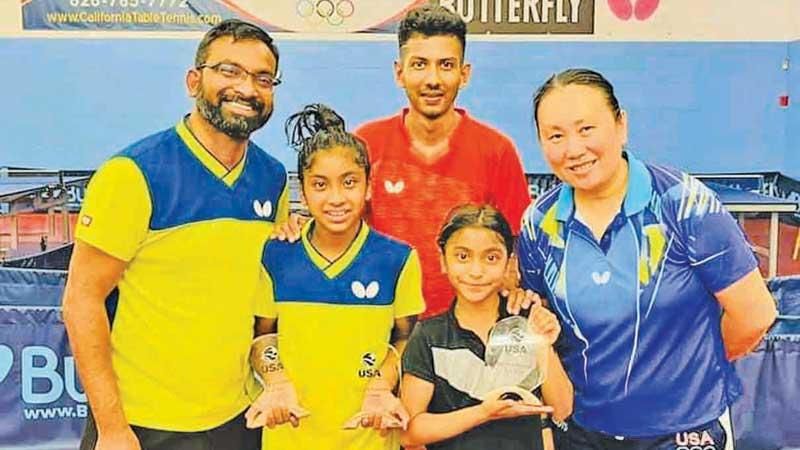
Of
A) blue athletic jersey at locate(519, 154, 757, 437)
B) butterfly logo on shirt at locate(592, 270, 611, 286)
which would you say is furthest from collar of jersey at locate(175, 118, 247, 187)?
butterfly logo on shirt at locate(592, 270, 611, 286)

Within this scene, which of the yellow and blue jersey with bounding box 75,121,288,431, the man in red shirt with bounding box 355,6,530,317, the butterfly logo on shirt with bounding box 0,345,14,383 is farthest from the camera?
the butterfly logo on shirt with bounding box 0,345,14,383

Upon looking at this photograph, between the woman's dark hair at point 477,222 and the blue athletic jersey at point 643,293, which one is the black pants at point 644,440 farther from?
the woman's dark hair at point 477,222

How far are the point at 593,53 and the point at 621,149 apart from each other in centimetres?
25

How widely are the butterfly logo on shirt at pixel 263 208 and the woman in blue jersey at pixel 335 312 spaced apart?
7 centimetres

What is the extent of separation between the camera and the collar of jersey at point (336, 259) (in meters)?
1.96

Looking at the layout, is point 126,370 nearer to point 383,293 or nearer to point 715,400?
point 383,293

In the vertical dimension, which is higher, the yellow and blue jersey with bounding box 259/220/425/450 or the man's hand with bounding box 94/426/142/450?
the yellow and blue jersey with bounding box 259/220/425/450

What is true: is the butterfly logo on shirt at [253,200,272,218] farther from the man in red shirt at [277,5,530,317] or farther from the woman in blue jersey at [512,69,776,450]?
the woman in blue jersey at [512,69,776,450]

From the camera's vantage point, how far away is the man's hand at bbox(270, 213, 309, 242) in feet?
6.48

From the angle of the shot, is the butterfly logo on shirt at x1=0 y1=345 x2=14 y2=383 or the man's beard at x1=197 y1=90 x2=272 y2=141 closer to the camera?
the man's beard at x1=197 y1=90 x2=272 y2=141

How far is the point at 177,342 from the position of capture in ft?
6.35

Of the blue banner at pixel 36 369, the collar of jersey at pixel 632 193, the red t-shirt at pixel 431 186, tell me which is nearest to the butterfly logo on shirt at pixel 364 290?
the red t-shirt at pixel 431 186

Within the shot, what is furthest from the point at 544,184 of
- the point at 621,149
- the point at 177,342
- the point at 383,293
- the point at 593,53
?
the point at 177,342

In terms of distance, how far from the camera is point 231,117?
1.92m
